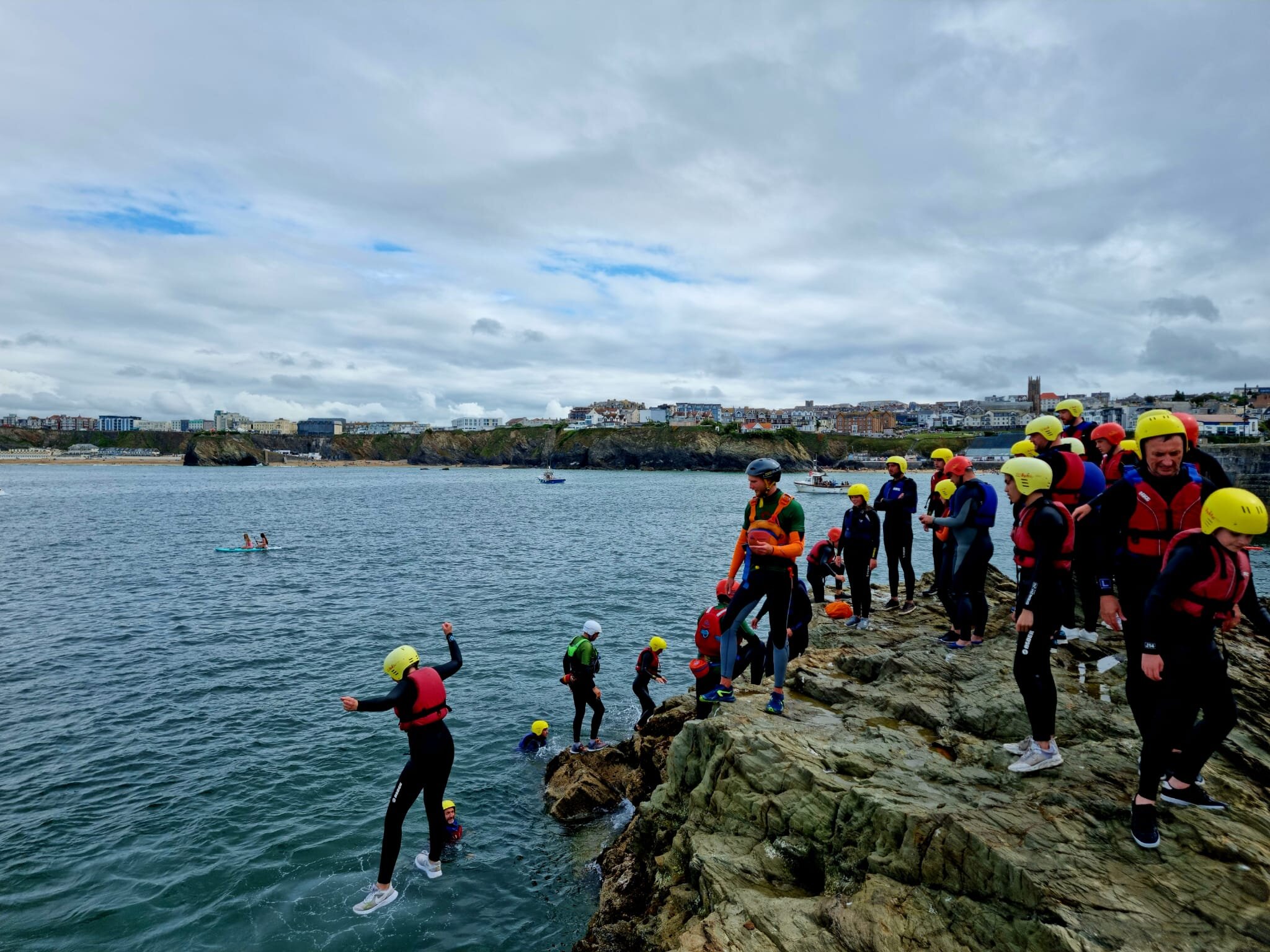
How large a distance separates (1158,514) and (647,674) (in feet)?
31.4

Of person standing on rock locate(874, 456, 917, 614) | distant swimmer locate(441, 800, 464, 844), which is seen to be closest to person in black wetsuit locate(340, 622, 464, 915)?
distant swimmer locate(441, 800, 464, 844)

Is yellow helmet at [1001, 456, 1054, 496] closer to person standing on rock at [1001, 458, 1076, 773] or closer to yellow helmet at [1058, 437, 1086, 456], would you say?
person standing on rock at [1001, 458, 1076, 773]

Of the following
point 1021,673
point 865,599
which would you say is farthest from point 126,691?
point 1021,673

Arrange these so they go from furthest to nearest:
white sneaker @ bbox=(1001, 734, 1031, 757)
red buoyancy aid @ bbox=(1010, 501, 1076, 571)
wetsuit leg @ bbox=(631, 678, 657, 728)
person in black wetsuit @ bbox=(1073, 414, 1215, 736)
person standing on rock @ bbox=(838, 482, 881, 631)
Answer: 1. wetsuit leg @ bbox=(631, 678, 657, 728)
2. person standing on rock @ bbox=(838, 482, 881, 631)
3. white sneaker @ bbox=(1001, 734, 1031, 757)
4. red buoyancy aid @ bbox=(1010, 501, 1076, 571)
5. person in black wetsuit @ bbox=(1073, 414, 1215, 736)

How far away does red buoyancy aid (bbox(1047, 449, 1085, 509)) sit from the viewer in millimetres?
8570

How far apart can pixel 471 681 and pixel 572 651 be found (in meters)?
6.37

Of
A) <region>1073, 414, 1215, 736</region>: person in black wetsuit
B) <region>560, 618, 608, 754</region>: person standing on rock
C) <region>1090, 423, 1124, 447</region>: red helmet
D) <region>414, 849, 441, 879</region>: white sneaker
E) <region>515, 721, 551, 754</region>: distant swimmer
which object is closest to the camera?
<region>1073, 414, 1215, 736</region>: person in black wetsuit

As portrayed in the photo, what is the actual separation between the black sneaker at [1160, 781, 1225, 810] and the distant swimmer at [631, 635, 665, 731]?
8744 millimetres

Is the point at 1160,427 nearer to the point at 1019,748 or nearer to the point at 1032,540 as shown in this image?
the point at 1032,540

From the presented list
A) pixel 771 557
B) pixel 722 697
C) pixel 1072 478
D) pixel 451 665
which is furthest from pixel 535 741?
pixel 1072 478

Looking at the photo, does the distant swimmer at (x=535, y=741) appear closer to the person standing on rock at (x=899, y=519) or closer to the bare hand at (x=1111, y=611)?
the person standing on rock at (x=899, y=519)

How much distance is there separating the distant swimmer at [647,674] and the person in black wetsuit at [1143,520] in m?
8.35

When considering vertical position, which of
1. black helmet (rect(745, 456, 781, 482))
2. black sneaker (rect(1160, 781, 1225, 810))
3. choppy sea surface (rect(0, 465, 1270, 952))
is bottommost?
choppy sea surface (rect(0, 465, 1270, 952))

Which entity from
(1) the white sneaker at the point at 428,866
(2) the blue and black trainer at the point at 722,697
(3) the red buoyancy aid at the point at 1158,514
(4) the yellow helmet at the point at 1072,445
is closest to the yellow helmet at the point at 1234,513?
(3) the red buoyancy aid at the point at 1158,514
